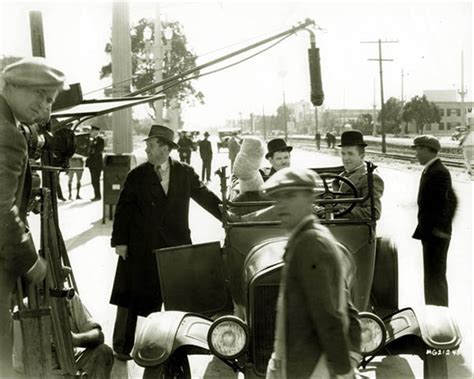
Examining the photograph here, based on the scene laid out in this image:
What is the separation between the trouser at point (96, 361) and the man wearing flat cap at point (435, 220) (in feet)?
11.7

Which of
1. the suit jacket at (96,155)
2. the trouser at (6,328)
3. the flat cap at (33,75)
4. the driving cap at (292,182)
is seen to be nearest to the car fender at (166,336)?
the trouser at (6,328)

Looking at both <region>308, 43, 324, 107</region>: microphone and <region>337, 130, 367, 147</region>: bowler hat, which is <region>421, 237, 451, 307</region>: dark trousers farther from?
<region>308, 43, 324, 107</region>: microphone

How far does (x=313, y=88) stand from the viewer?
7316 mm

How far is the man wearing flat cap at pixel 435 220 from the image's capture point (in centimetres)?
668

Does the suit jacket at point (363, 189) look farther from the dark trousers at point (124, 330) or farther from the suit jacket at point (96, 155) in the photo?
the suit jacket at point (96, 155)

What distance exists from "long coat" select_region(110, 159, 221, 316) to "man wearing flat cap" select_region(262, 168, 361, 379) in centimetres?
305

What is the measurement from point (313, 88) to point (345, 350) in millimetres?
4640

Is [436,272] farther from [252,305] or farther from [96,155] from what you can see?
[96,155]

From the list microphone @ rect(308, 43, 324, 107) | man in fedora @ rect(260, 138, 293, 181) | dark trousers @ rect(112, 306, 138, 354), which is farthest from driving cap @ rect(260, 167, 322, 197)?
microphone @ rect(308, 43, 324, 107)

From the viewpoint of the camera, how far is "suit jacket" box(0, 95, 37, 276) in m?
3.03

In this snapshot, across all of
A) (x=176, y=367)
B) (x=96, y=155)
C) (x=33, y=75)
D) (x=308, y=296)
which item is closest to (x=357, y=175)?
(x=176, y=367)

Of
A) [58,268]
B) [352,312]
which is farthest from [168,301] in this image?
[352,312]

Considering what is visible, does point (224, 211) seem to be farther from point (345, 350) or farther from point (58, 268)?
point (345, 350)

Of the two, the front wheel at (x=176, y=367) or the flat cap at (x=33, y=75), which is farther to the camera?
the front wheel at (x=176, y=367)
